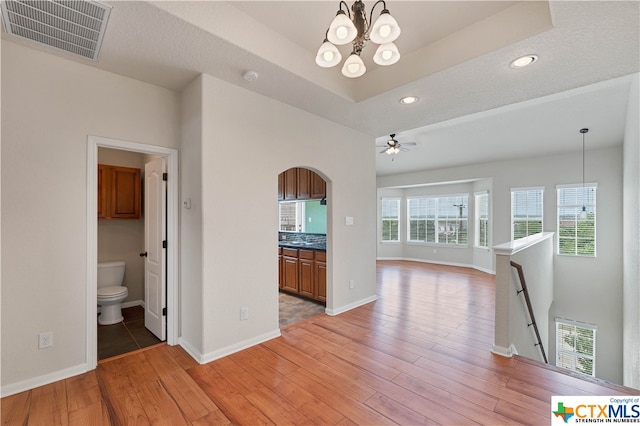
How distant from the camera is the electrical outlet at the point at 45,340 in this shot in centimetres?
228

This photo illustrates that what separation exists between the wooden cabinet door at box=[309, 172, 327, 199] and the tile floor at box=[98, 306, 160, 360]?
3.16 metres

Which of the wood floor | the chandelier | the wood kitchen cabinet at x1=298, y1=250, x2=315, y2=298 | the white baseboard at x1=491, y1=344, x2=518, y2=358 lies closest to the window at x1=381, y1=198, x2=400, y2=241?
the wood kitchen cabinet at x1=298, y1=250, x2=315, y2=298

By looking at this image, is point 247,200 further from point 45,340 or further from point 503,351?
point 503,351

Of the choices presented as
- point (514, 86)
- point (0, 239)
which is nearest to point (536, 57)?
point (514, 86)

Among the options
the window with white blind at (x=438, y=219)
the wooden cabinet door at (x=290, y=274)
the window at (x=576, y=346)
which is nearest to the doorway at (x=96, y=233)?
the wooden cabinet door at (x=290, y=274)

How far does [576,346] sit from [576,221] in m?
2.76

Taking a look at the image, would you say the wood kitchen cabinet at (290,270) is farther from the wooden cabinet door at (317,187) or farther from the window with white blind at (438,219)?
the window with white blind at (438,219)

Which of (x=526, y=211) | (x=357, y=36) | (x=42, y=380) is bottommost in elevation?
(x=42, y=380)

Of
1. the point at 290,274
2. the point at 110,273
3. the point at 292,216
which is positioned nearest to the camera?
the point at 110,273

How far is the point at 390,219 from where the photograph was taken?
31.1 ft

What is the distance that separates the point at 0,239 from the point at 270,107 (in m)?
2.57

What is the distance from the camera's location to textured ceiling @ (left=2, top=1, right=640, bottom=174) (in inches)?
77.0

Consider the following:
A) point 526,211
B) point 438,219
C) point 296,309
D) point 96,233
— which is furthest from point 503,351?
point 438,219

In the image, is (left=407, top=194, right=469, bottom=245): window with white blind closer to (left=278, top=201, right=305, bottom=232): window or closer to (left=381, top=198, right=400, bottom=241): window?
(left=381, top=198, right=400, bottom=241): window
